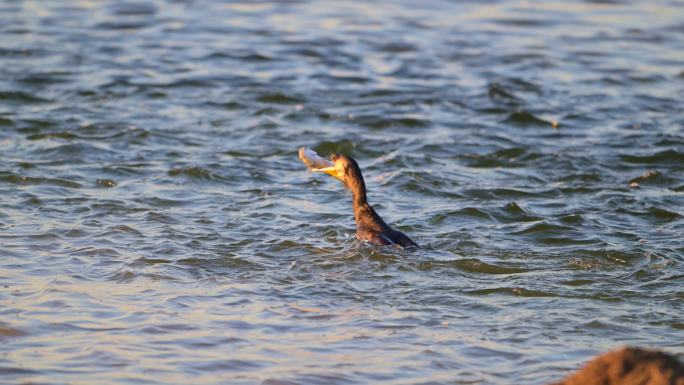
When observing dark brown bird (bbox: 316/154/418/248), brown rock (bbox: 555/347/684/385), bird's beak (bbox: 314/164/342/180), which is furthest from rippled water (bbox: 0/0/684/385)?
brown rock (bbox: 555/347/684/385)

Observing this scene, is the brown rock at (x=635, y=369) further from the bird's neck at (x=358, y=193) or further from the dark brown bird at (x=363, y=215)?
the bird's neck at (x=358, y=193)

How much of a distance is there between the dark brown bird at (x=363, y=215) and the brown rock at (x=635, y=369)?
413 cm

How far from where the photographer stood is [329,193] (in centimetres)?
1118

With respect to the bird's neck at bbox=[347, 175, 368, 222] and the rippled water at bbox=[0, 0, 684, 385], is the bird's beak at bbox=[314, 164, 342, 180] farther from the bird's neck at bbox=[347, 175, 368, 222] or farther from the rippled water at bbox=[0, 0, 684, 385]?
the rippled water at bbox=[0, 0, 684, 385]

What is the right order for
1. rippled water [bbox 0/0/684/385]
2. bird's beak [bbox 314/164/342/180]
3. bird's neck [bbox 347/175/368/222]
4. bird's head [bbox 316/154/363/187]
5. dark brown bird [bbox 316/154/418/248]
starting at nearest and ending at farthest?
1. rippled water [bbox 0/0/684/385]
2. dark brown bird [bbox 316/154/418/248]
3. bird's neck [bbox 347/175/368/222]
4. bird's head [bbox 316/154/363/187]
5. bird's beak [bbox 314/164/342/180]

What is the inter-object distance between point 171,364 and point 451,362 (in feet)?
5.23

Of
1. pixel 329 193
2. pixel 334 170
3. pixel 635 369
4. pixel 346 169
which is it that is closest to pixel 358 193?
pixel 346 169

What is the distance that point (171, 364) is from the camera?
643cm

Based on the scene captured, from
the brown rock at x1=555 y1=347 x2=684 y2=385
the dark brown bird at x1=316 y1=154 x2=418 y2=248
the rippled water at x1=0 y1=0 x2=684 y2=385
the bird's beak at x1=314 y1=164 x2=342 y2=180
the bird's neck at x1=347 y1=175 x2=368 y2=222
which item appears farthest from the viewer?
the bird's beak at x1=314 y1=164 x2=342 y2=180

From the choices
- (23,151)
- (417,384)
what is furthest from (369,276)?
(23,151)

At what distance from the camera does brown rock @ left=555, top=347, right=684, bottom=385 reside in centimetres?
477

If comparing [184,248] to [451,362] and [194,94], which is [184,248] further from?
[194,94]

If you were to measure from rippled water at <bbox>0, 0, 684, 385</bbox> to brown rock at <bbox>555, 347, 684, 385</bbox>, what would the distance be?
4.75 feet

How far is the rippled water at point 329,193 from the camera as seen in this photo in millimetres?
6879
